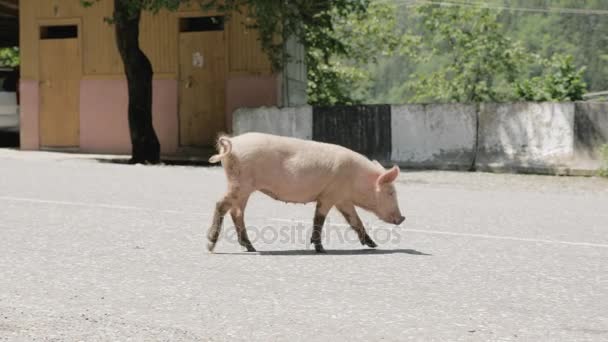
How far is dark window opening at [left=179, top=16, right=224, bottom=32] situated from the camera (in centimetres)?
2591

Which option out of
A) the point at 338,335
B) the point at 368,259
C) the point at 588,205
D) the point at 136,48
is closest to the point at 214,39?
the point at 136,48

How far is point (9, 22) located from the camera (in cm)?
3338

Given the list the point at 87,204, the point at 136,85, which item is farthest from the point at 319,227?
the point at 136,85

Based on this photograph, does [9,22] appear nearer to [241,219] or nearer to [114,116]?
[114,116]

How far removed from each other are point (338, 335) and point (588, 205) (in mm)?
9327

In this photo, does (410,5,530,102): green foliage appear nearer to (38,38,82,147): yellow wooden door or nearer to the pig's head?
(38,38,82,147): yellow wooden door

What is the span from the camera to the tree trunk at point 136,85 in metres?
22.6

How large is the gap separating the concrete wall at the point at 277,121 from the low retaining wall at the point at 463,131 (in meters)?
0.01

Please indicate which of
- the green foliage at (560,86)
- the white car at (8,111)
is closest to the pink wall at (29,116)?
the white car at (8,111)

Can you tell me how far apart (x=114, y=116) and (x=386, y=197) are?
18206mm

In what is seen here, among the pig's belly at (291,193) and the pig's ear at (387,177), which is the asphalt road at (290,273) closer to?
the pig's belly at (291,193)

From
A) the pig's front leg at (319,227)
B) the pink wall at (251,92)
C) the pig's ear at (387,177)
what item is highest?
the pink wall at (251,92)

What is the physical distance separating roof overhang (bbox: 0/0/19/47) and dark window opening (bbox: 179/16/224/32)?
18.0ft

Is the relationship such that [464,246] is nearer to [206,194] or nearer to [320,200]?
[320,200]
